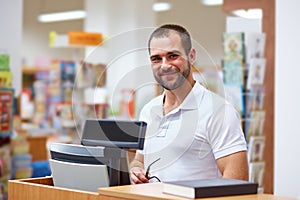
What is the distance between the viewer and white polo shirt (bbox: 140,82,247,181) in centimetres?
260

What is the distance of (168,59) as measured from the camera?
99.7 inches

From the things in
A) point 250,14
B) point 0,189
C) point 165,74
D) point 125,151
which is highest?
point 250,14

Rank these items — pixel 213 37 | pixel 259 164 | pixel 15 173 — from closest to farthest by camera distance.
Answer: pixel 259 164 < pixel 15 173 < pixel 213 37

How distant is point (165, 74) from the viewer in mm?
2535

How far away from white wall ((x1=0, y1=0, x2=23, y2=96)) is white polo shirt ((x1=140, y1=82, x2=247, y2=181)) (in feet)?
11.0

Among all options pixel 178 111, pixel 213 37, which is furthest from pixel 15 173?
pixel 213 37

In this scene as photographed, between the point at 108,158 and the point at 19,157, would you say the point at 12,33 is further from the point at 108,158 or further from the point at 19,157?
the point at 108,158

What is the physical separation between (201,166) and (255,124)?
2492mm

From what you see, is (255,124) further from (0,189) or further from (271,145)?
(0,189)

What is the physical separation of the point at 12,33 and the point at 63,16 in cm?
1039

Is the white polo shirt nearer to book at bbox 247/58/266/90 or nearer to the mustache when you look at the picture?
the mustache

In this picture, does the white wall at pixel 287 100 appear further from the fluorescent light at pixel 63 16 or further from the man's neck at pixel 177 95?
the fluorescent light at pixel 63 16

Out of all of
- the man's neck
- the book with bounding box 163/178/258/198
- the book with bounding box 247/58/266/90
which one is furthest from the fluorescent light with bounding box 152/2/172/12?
the book with bounding box 163/178/258/198

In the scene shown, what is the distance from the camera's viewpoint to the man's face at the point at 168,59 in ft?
8.29
